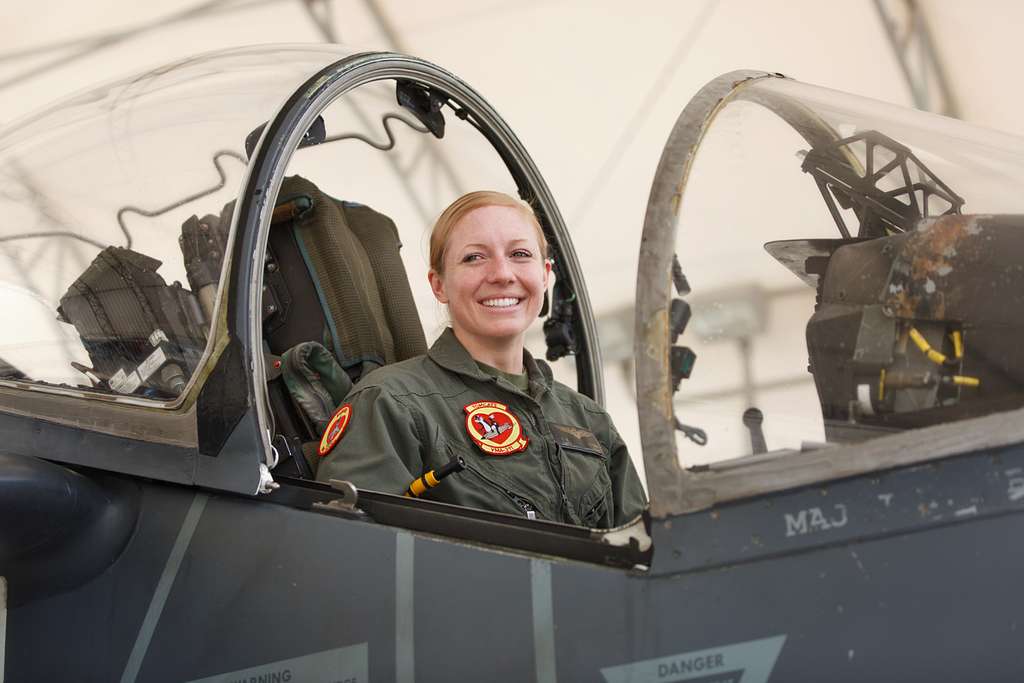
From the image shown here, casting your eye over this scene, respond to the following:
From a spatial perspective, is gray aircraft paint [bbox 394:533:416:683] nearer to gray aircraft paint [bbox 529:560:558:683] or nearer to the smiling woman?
gray aircraft paint [bbox 529:560:558:683]

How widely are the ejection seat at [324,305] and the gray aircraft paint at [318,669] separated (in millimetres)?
510

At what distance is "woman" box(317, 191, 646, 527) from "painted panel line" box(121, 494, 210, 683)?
0.23 metres

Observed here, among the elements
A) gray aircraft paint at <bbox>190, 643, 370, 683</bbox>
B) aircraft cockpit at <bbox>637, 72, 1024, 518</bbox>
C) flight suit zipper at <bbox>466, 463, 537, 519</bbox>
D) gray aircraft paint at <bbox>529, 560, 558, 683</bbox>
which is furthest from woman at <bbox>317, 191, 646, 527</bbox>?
aircraft cockpit at <bbox>637, 72, 1024, 518</bbox>

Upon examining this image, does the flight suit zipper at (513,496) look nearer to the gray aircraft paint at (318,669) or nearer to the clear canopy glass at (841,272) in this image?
the gray aircraft paint at (318,669)

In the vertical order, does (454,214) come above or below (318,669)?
above

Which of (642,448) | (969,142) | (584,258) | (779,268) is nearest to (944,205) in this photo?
(969,142)

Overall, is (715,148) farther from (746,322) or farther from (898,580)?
(898,580)

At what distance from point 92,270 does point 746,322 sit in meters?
1.34

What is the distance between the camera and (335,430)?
6.82 ft

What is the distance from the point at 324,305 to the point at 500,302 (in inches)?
18.0

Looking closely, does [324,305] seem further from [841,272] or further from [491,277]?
[841,272]

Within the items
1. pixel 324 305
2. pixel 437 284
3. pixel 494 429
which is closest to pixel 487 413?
pixel 494 429

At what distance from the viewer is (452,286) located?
2408 millimetres

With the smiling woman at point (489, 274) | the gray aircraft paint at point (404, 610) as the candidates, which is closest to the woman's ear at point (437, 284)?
the smiling woman at point (489, 274)
